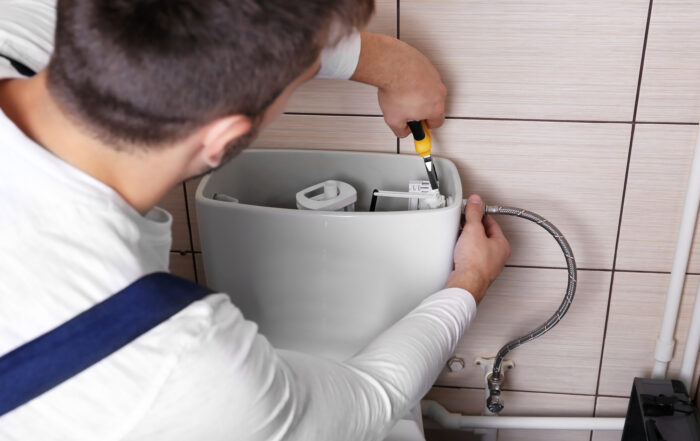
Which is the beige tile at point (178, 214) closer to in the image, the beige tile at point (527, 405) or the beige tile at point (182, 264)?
the beige tile at point (182, 264)

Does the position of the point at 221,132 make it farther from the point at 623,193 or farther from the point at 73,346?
the point at 623,193

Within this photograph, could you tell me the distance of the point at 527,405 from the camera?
132 centimetres

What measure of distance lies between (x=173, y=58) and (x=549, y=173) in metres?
0.73

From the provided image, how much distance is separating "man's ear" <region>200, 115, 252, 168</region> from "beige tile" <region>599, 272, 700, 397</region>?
82 cm

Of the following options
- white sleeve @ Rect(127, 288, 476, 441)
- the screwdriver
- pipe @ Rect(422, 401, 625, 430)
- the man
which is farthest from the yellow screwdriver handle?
pipe @ Rect(422, 401, 625, 430)

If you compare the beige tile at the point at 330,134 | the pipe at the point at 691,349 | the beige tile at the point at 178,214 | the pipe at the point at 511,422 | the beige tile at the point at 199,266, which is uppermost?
the beige tile at the point at 330,134

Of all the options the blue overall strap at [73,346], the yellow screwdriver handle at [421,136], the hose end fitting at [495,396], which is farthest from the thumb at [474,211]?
the blue overall strap at [73,346]

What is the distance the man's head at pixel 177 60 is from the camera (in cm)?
49

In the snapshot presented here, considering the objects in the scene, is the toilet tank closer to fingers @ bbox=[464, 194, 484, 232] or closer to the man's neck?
fingers @ bbox=[464, 194, 484, 232]

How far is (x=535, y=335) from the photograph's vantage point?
3.62 ft

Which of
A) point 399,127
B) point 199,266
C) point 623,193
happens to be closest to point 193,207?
point 199,266

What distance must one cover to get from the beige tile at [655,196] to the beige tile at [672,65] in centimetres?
3

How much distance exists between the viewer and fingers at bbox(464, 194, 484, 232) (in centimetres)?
101

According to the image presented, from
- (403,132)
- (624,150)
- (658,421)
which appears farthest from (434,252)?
(658,421)
